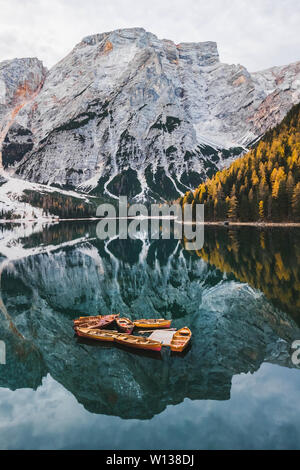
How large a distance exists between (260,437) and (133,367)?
344 inches

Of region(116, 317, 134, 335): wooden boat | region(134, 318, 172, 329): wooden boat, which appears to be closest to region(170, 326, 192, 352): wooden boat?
region(134, 318, 172, 329): wooden boat

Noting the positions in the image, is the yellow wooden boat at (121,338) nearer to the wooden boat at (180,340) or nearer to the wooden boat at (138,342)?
the wooden boat at (138,342)

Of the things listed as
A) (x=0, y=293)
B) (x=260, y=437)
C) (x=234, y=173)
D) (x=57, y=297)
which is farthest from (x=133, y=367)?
(x=234, y=173)

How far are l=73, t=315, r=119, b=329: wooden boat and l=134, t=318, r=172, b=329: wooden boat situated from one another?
91.0 inches

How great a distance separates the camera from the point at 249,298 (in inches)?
1238

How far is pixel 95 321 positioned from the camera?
88.1 feet

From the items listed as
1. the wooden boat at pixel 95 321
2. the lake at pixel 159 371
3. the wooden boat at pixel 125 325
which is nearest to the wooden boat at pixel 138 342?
the lake at pixel 159 371

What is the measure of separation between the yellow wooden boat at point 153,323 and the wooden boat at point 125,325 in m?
0.65

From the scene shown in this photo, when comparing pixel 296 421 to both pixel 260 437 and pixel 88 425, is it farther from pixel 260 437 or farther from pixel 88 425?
pixel 88 425

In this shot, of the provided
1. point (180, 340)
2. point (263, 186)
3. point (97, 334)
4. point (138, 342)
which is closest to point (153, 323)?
point (138, 342)

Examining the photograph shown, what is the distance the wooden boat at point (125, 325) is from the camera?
83.4 ft

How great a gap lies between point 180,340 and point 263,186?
326 feet

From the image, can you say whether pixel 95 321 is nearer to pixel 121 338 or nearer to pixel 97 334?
pixel 97 334

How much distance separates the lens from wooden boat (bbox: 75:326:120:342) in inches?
939
